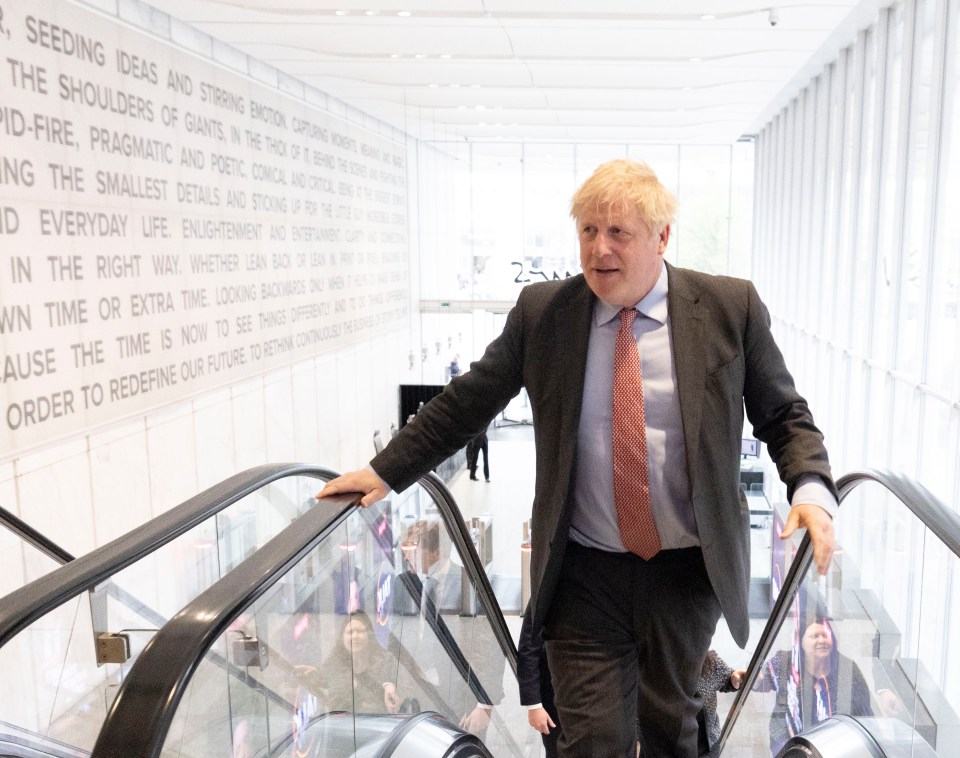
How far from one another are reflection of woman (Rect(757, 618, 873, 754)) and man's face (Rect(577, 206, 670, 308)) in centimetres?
151

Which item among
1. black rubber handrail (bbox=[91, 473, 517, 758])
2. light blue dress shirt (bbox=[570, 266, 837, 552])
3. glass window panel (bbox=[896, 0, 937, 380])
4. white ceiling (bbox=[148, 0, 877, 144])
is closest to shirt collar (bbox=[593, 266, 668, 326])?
A: light blue dress shirt (bbox=[570, 266, 837, 552])

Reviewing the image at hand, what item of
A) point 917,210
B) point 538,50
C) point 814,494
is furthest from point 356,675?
point 538,50

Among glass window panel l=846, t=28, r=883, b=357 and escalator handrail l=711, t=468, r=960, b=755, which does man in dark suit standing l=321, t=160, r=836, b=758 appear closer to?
escalator handrail l=711, t=468, r=960, b=755

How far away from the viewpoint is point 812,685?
11.6 feet

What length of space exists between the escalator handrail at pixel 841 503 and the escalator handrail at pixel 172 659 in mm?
1470

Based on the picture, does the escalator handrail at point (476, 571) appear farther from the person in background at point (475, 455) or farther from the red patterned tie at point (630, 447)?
the person in background at point (475, 455)

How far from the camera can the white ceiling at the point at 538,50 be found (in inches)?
338

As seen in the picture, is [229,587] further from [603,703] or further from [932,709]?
[932,709]

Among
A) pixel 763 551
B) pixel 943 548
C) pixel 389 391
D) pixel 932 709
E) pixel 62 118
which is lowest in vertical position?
pixel 763 551

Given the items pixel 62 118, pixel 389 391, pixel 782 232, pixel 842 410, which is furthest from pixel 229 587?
pixel 782 232

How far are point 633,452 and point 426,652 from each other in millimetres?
1670

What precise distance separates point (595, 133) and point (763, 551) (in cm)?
904

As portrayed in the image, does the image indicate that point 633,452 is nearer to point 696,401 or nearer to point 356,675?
point 696,401

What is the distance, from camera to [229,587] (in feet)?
5.82
